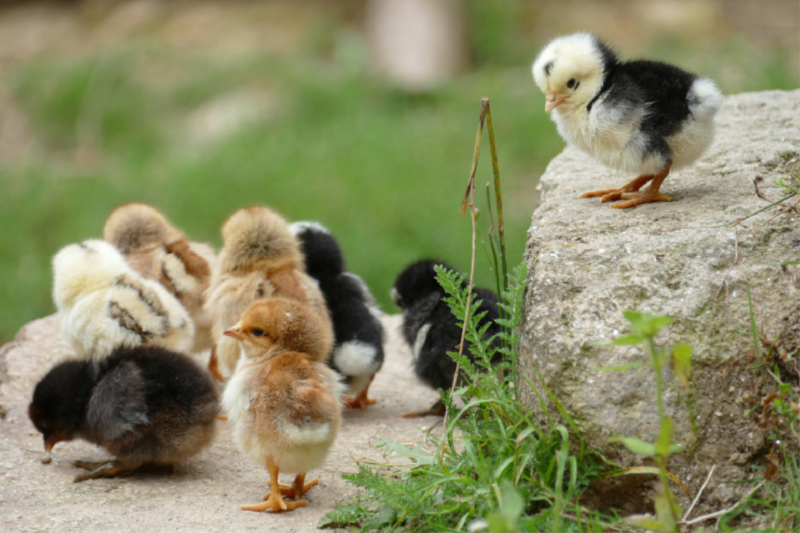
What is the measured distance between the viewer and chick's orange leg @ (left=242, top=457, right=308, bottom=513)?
136 inches

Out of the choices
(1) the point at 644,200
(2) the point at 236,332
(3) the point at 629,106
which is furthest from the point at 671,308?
(2) the point at 236,332

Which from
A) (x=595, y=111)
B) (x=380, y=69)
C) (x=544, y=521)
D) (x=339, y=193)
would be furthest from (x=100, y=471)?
(x=380, y=69)

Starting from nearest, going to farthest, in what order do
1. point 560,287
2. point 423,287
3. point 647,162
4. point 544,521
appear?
1. point 544,521
2. point 560,287
3. point 647,162
4. point 423,287

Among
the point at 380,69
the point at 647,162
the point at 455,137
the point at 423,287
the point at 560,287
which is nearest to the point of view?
the point at 560,287

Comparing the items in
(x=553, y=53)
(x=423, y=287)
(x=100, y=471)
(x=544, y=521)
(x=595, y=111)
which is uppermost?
(x=553, y=53)

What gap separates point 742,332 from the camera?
3.00 m

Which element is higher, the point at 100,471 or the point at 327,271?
the point at 327,271

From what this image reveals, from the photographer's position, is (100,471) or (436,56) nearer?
(100,471)

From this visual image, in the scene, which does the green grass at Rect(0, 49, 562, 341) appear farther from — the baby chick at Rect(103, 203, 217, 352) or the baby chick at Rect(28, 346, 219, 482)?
the baby chick at Rect(28, 346, 219, 482)

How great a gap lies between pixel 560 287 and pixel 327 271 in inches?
88.3

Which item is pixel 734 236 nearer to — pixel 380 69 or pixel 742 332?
pixel 742 332

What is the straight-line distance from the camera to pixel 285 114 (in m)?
11.3

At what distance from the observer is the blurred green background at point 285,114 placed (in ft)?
30.3

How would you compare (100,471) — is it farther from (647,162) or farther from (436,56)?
(436,56)
